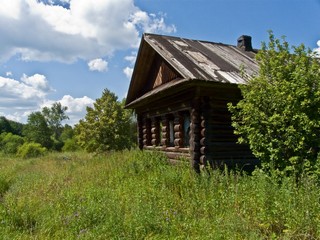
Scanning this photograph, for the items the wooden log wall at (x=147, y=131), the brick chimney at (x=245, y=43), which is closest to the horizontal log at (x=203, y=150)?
the wooden log wall at (x=147, y=131)

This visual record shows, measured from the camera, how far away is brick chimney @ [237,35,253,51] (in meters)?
13.5

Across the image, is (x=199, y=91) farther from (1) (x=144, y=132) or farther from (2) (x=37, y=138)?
(2) (x=37, y=138)

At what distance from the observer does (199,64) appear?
353 inches

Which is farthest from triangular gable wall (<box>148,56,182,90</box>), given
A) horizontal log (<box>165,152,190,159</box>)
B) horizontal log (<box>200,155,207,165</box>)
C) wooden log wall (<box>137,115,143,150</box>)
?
horizontal log (<box>200,155,207,165</box>)

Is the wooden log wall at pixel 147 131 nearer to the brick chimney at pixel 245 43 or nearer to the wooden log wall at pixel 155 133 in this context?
the wooden log wall at pixel 155 133

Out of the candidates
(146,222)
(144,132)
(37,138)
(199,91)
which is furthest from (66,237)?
(37,138)

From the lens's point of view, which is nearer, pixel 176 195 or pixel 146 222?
pixel 146 222

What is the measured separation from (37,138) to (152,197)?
194 feet

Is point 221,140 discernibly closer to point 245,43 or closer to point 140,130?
point 140,130

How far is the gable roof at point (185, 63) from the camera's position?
331 inches

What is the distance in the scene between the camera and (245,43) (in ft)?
44.4

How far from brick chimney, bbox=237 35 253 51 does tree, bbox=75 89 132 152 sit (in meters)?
17.5

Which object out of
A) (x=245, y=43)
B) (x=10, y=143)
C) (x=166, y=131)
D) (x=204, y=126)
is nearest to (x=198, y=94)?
(x=204, y=126)

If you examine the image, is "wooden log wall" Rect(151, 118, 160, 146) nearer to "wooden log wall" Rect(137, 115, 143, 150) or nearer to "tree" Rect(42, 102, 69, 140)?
"wooden log wall" Rect(137, 115, 143, 150)
